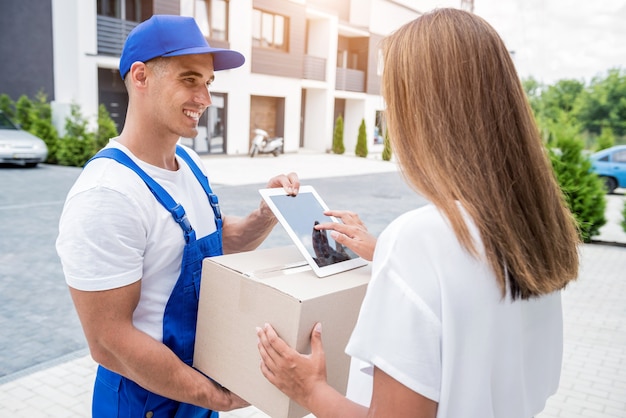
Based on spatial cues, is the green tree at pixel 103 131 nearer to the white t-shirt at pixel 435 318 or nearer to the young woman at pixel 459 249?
the young woman at pixel 459 249

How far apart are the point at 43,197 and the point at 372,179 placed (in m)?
9.55

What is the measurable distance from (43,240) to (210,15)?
14984 millimetres

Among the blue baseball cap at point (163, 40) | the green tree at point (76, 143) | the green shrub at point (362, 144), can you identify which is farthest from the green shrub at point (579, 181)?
the green shrub at point (362, 144)

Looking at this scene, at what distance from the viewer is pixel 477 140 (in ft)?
3.46

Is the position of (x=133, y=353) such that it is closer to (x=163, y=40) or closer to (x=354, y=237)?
(x=354, y=237)

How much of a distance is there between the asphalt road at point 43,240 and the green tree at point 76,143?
0.46 metres

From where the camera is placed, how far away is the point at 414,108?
1.09 metres

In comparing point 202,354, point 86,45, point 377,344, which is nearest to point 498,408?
point 377,344

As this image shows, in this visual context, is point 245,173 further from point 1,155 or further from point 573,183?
point 573,183

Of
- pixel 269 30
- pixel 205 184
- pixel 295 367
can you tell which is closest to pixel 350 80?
pixel 269 30

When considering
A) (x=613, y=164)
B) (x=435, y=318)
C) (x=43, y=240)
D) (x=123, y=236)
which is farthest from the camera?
(x=613, y=164)

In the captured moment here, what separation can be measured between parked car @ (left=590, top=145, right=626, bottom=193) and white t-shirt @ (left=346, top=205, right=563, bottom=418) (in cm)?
1522

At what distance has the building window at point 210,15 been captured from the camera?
1948 centimetres

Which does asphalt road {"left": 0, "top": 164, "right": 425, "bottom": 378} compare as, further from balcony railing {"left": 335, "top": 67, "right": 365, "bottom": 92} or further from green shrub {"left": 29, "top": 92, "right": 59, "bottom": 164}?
balcony railing {"left": 335, "top": 67, "right": 365, "bottom": 92}
